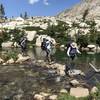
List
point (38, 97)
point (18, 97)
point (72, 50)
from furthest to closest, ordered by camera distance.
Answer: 1. point (72, 50)
2. point (18, 97)
3. point (38, 97)

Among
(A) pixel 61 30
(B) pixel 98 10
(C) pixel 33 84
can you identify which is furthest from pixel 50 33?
(B) pixel 98 10


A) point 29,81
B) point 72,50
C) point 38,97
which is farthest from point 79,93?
point 72,50

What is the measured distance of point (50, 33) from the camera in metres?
88.1

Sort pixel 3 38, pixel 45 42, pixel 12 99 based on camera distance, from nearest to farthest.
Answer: pixel 12 99
pixel 45 42
pixel 3 38

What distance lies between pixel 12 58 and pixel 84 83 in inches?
540

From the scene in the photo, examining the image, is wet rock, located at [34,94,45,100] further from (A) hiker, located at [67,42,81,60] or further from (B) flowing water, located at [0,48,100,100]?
(A) hiker, located at [67,42,81,60]

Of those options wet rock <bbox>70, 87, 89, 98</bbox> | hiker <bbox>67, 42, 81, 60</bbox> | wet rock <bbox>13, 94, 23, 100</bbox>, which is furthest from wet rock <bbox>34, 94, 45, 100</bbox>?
hiker <bbox>67, 42, 81, 60</bbox>

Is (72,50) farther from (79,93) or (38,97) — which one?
(38,97)

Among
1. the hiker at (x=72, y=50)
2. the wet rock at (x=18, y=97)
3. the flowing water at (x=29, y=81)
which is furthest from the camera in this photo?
the hiker at (x=72, y=50)

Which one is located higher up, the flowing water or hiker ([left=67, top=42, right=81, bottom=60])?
hiker ([left=67, top=42, right=81, bottom=60])

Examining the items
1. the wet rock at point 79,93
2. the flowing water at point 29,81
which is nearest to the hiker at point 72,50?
the flowing water at point 29,81

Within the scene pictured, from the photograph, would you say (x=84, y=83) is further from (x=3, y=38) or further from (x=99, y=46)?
(x=3, y=38)

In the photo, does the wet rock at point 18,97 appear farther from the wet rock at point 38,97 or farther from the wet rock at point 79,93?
the wet rock at point 79,93

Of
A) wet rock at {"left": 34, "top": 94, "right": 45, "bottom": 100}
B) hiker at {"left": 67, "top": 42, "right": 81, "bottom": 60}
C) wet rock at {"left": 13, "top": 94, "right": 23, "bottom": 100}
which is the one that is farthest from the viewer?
hiker at {"left": 67, "top": 42, "right": 81, "bottom": 60}
